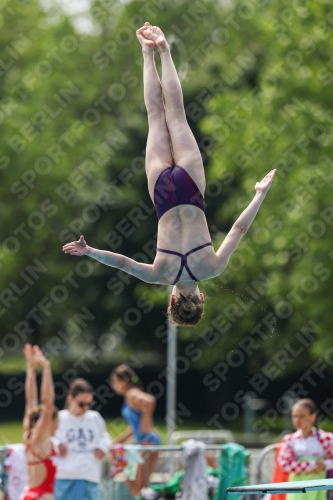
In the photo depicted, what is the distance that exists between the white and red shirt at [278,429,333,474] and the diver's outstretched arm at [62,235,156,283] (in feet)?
10.1

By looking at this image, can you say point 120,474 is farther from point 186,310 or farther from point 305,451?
point 186,310

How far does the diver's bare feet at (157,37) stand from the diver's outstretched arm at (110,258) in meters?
1.78

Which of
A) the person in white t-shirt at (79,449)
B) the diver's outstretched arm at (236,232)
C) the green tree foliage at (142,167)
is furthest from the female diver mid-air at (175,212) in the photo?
the green tree foliage at (142,167)

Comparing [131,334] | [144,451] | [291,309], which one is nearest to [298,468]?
[144,451]

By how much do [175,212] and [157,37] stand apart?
150 cm

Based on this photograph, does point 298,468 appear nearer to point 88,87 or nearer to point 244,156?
point 244,156

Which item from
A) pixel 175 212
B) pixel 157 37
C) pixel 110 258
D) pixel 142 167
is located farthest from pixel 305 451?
pixel 142 167

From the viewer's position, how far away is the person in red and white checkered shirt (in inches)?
353

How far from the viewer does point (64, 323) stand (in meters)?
33.3

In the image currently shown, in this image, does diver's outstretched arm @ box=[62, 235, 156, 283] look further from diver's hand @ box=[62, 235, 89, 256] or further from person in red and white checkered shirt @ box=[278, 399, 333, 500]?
person in red and white checkered shirt @ box=[278, 399, 333, 500]

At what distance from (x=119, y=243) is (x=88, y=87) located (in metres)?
6.08

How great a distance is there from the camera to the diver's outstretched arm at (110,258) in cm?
648

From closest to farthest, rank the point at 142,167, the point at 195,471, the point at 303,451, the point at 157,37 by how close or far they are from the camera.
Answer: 1. the point at 157,37
2. the point at 303,451
3. the point at 195,471
4. the point at 142,167

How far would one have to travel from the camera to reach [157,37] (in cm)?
732
